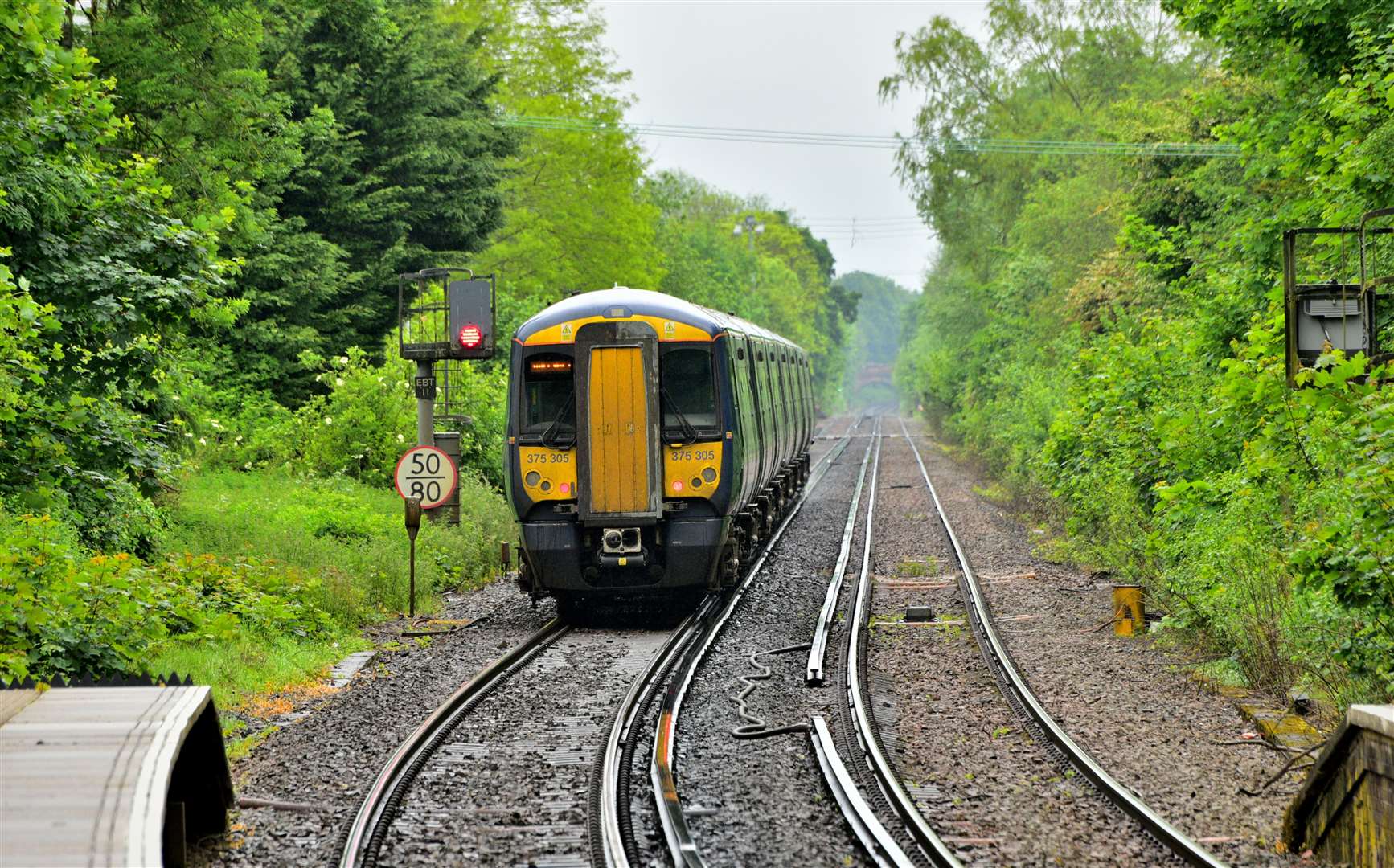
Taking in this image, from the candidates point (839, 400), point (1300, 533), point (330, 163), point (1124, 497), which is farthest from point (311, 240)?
→ point (839, 400)

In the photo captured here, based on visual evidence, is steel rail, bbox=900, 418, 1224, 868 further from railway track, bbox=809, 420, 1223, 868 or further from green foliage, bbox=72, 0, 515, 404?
green foliage, bbox=72, 0, 515, 404

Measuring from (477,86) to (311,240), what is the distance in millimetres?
7189

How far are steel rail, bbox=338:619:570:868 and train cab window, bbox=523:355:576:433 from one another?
2.25 metres

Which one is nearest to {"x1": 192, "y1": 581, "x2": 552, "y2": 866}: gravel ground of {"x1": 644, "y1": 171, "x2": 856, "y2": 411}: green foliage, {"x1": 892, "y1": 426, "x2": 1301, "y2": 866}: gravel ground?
{"x1": 892, "y1": 426, "x2": 1301, "y2": 866}: gravel ground

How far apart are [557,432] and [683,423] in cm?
123

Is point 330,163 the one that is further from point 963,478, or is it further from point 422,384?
point 963,478

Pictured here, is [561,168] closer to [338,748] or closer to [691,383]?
[691,383]

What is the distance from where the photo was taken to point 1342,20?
1299 cm

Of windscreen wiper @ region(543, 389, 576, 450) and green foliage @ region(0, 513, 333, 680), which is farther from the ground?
windscreen wiper @ region(543, 389, 576, 450)

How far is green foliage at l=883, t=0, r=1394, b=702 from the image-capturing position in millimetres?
8406

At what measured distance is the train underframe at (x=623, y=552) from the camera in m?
12.9

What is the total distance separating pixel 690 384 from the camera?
13.4 m

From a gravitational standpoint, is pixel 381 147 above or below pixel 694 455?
above

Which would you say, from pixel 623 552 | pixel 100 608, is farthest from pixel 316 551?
pixel 100 608
